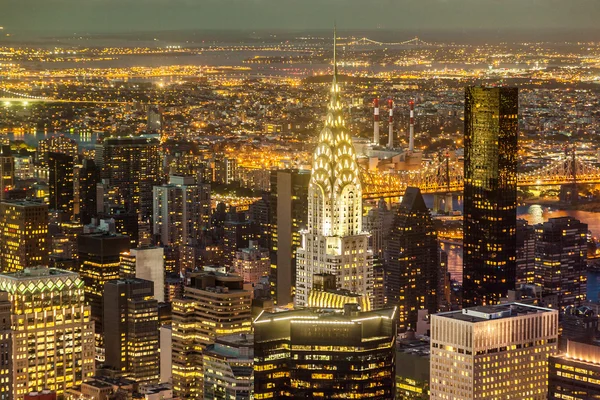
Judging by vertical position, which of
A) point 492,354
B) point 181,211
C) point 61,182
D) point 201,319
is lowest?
point 201,319

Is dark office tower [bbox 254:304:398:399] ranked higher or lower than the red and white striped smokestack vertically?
lower

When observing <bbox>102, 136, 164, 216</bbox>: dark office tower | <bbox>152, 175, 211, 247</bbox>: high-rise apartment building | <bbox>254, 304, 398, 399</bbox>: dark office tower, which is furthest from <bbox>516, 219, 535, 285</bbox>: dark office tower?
<bbox>102, 136, 164, 216</bbox>: dark office tower

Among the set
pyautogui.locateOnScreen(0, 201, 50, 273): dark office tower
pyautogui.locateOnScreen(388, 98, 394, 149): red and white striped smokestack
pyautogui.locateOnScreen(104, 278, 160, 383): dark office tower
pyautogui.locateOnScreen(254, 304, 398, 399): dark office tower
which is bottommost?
pyautogui.locateOnScreen(104, 278, 160, 383): dark office tower

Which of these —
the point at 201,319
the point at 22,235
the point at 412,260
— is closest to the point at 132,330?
the point at 201,319

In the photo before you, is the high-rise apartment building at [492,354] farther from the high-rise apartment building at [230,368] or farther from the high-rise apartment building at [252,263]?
the high-rise apartment building at [252,263]

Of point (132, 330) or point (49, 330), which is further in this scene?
point (132, 330)

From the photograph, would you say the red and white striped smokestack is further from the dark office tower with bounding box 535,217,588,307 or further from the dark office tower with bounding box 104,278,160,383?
the dark office tower with bounding box 104,278,160,383

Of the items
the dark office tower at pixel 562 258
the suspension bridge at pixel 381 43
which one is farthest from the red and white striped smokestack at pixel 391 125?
the suspension bridge at pixel 381 43

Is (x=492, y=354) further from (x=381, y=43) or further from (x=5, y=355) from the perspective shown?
(x=381, y=43)
